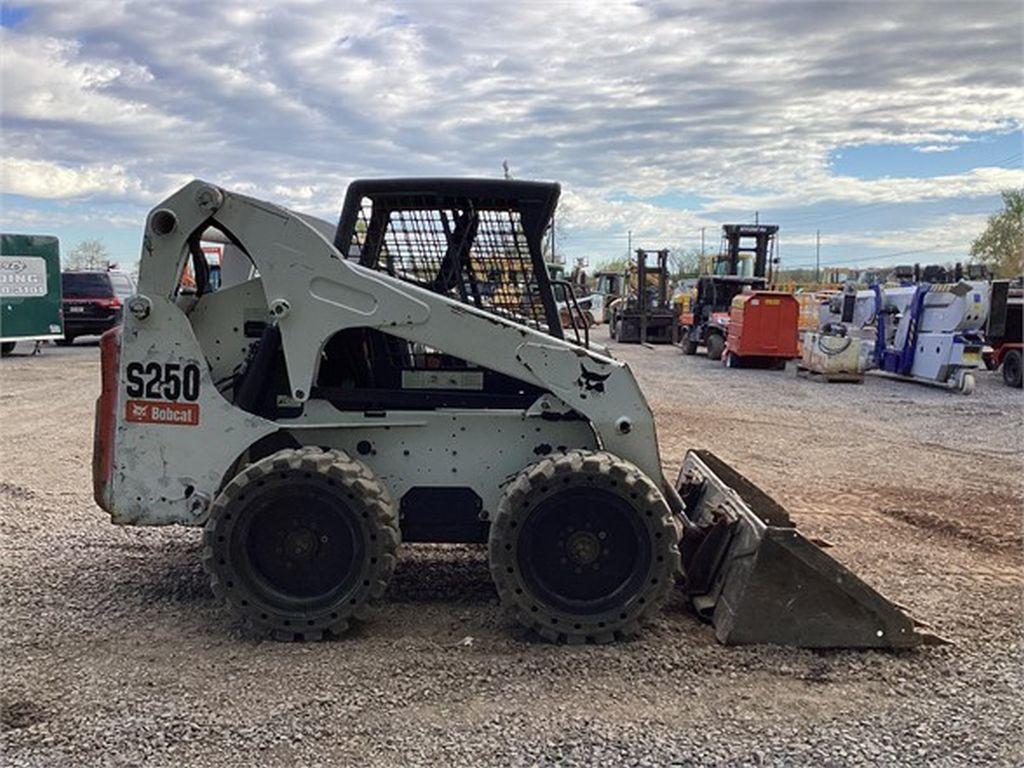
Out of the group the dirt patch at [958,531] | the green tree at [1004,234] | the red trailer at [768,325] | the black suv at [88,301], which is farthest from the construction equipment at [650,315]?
the green tree at [1004,234]

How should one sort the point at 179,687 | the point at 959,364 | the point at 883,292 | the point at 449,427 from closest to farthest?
the point at 179,687 → the point at 449,427 → the point at 959,364 → the point at 883,292

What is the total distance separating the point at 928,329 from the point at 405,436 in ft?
49.0

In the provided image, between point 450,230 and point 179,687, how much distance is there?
2674 mm

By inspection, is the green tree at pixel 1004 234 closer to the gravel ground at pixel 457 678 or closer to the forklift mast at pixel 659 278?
the forklift mast at pixel 659 278

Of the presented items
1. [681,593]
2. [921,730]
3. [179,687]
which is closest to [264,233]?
[179,687]

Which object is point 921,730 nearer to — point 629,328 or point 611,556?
point 611,556

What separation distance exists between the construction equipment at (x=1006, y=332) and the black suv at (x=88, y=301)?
2010 centimetres

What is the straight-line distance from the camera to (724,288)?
24.3 metres

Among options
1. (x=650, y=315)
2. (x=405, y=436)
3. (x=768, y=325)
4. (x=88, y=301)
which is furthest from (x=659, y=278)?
(x=405, y=436)

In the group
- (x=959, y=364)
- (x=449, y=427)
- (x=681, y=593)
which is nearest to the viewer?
(x=449, y=427)

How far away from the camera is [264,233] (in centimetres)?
454

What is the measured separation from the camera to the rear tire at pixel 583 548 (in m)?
4.43

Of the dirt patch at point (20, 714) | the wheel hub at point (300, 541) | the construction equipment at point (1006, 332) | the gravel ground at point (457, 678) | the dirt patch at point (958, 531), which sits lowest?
the dirt patch at point (20, 714)

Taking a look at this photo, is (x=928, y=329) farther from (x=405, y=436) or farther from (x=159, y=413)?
(x=159, y=413)
